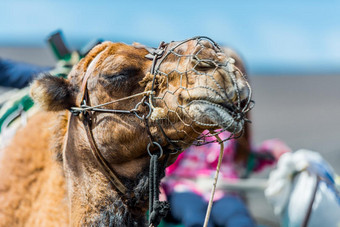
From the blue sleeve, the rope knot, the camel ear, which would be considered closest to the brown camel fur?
the camel ear

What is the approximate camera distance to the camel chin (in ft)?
6.23

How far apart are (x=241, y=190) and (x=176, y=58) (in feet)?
7.78

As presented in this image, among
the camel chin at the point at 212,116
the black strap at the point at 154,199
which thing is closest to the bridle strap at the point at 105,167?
the black strap at the point at 154,199

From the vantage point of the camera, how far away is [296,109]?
1513 cm

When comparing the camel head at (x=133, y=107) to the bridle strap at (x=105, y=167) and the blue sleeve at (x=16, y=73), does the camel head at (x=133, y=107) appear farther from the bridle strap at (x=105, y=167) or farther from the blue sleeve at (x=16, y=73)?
the blue sleeve at (x=16, y=73)

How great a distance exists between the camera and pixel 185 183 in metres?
3.93

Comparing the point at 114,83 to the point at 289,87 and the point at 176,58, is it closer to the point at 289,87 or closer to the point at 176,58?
the point at 176,58

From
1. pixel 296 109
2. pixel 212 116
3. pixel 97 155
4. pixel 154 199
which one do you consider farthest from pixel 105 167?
pixel 296 109

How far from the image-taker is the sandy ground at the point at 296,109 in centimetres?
1144

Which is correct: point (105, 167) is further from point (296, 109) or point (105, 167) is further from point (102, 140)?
point (296, 109)

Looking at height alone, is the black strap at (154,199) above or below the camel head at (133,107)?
below

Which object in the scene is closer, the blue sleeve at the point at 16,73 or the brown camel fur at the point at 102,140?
the brown camel fur at the point at 102,140

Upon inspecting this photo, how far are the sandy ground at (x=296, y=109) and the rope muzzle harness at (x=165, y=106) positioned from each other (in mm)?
6627

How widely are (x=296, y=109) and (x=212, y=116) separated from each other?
13.8m
